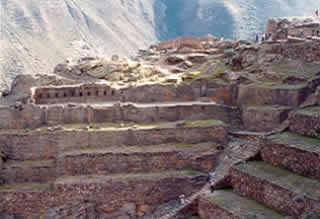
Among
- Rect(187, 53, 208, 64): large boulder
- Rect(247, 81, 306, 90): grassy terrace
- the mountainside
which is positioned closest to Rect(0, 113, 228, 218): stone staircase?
Rect(247, 81, 306, 90): grassy terrace

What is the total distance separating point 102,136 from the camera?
65.5 feet

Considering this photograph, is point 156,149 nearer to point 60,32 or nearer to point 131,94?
point 131,94

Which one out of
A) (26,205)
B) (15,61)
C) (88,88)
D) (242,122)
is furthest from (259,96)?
(15,61)

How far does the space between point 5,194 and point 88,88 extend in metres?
7.73

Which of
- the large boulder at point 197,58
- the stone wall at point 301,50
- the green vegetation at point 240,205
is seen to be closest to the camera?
the green vegetation at point 240,205

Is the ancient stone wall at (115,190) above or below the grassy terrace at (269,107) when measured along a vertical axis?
below

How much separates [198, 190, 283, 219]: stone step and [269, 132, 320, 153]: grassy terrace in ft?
5.76

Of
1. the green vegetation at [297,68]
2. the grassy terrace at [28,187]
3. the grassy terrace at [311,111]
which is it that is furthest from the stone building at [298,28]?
the grassy terrace at [28,187]

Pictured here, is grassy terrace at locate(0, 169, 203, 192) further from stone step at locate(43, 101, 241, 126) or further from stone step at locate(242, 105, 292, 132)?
stone step at locate(242, 105, 292, 132)

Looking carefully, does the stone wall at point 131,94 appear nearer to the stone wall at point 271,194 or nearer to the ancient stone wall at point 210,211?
the stone wall at point 271,194

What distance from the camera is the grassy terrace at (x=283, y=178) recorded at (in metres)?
10.7

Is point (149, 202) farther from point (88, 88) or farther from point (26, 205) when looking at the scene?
point (88, 88)

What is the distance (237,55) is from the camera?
26172 millimetres

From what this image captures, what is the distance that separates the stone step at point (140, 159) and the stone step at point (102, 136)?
54 cm
